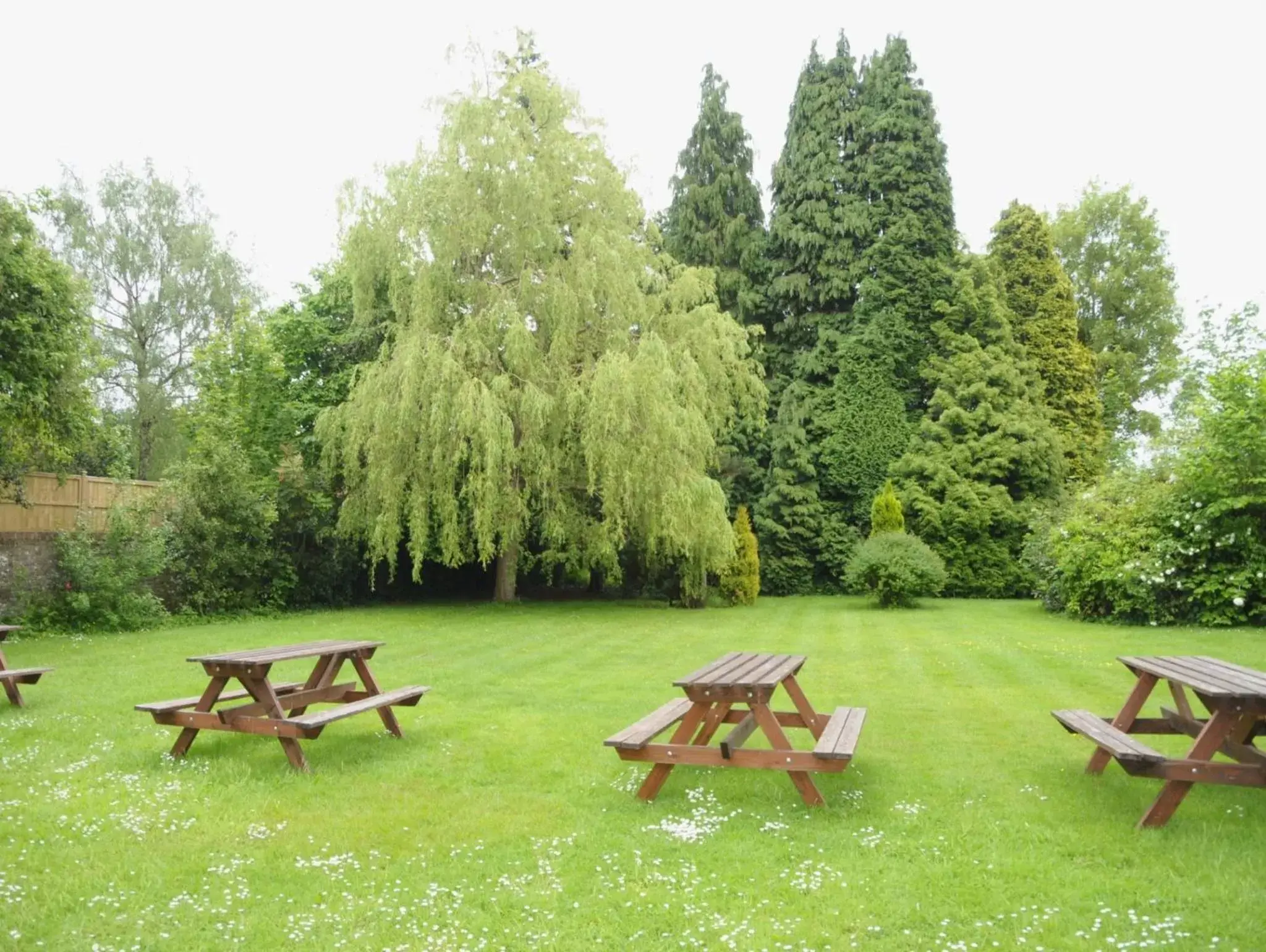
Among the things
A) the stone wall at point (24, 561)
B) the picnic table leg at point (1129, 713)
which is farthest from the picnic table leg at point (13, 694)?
the picnic table leg at point (1129, 713)

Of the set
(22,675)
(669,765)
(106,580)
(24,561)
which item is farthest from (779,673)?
(24,561)

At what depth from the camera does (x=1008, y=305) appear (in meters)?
27.6

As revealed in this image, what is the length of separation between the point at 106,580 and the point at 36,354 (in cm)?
399

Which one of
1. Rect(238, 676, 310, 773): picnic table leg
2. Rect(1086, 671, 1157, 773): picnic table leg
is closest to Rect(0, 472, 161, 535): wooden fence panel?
Rect(238, 676, 310, 773): picnic table leg

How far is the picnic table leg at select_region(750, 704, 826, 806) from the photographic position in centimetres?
532

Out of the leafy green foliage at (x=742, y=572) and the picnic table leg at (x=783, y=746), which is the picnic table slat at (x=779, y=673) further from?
the leafy green foliage at (x=742, y=572)

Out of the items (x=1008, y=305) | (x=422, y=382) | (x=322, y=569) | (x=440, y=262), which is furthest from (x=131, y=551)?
(x=1008, y=305)

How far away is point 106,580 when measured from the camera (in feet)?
50.5

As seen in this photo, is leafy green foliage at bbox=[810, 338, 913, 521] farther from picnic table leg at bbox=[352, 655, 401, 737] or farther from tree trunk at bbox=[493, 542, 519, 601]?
picnic table leg at bbox=[352, 655, 401, 737]

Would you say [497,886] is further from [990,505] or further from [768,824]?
[990,505]

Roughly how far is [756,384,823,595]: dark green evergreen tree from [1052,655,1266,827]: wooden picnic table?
19404 millimetres

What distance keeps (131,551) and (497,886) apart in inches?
572

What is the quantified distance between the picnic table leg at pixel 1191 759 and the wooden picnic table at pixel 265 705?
491 cm

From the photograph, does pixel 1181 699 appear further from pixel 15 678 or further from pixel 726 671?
pixel 15 678
